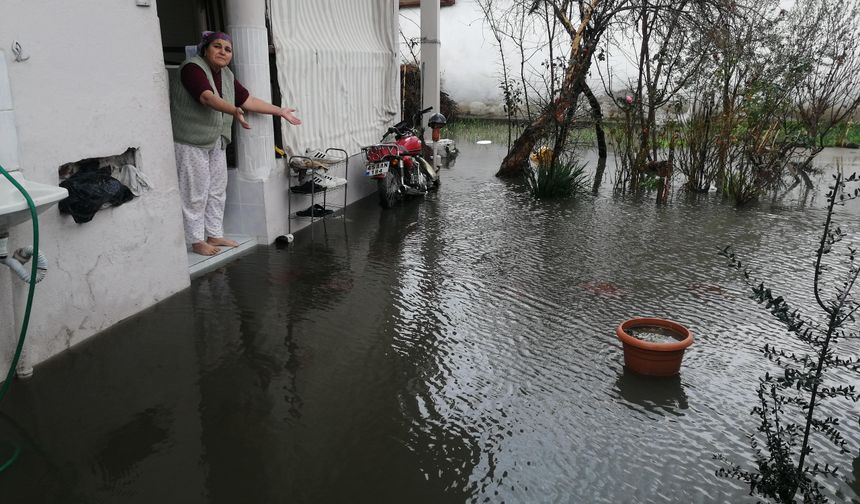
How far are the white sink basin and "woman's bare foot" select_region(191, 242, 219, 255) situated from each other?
219 centimetres

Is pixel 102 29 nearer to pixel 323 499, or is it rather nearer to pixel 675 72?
pixel 323 499

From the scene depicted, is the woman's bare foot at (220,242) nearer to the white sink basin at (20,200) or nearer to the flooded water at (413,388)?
the flooded water at (413,388)

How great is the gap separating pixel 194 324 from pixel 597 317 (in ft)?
8.58

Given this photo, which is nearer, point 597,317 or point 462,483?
point 462,483

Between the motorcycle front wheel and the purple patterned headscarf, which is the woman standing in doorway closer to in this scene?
the purple patterned headscarf

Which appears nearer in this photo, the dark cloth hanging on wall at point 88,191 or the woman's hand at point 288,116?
the dark cloth hanging on wall at point 88,191

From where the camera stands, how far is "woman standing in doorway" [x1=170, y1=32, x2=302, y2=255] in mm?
5141

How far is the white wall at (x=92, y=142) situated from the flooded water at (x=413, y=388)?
229 mm

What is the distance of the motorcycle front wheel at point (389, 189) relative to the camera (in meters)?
7.86

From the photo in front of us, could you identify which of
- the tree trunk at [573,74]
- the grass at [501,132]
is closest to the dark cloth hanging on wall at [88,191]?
Result: the tree trunk at [573,74]

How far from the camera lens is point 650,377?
3.60 meters

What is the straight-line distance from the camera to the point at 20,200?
3.00m

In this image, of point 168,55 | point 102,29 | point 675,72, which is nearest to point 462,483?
point 102,29

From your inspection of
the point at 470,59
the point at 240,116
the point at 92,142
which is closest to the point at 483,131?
the point at 470,59
